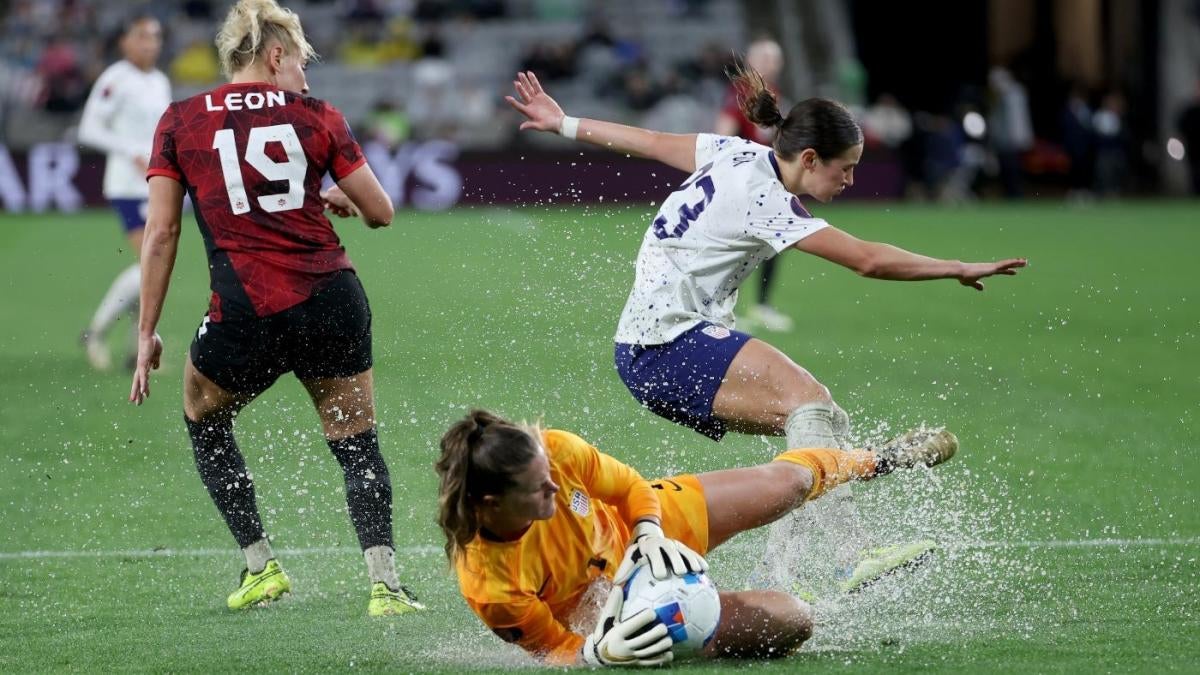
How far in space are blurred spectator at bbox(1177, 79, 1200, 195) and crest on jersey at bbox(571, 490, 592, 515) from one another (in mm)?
25866

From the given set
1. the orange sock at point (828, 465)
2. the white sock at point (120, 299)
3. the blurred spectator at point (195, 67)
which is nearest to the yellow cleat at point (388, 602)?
the orange sock at point (828, 465)

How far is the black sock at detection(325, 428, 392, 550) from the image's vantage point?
231 inches

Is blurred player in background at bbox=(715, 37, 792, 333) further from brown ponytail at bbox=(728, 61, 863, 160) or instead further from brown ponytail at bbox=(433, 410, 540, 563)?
brown ponytail at bbox=(433, 410, 540, 563)

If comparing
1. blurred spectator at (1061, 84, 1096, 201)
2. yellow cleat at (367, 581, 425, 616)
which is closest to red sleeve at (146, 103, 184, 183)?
yellow cleat at (367, 581, 425, 616)

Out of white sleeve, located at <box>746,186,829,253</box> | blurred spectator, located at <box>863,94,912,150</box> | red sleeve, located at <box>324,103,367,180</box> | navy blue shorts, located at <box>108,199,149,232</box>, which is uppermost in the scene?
red sleeve, located at <box>324,103,367,180</box>

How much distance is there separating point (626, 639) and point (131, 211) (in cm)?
729

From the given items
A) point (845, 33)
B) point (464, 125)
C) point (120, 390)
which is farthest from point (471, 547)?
point (845, 33)

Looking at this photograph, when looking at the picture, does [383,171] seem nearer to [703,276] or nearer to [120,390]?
[120,390]

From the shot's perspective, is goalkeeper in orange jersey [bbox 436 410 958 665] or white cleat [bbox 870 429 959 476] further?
white cleat [bbox 870 429 959 476]

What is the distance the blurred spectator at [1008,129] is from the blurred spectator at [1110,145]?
3.99 feet

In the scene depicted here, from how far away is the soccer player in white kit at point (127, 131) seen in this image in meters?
11.0

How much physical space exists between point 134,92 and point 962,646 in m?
7.82

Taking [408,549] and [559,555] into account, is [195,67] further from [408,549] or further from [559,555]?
[559,555]

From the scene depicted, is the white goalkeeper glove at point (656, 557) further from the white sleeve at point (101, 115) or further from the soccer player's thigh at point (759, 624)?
the white sleeve at point (101, 115)
